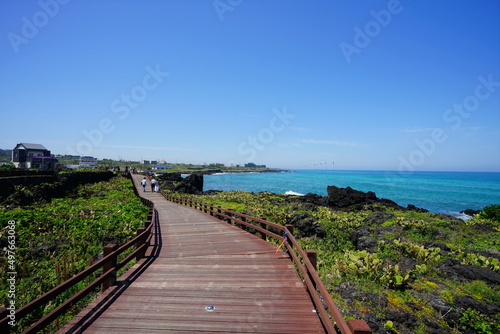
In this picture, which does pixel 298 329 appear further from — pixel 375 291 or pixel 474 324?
pixel 474 324

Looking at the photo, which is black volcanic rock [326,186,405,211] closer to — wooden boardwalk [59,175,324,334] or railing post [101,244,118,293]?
wooden boardwalk [59,175,324,334]

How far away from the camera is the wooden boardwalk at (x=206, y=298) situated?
4652 millimetres

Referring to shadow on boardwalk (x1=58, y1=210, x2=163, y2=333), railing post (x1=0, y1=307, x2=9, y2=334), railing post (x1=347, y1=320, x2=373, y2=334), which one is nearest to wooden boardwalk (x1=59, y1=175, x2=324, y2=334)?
shadow on boardwalk (x1=58, y1=210, x2=163, y2=333)

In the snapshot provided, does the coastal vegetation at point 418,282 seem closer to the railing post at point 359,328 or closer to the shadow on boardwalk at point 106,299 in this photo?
the railing post at point 359,328

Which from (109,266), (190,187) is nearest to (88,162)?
(190,187)

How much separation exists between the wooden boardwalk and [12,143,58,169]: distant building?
81915mm

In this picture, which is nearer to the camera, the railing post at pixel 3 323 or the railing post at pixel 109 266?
the railing post at pixel 3 323

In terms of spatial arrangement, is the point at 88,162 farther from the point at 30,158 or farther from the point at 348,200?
the point at 348,200

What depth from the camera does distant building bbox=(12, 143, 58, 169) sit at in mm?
72500

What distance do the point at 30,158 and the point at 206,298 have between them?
90.4 metres

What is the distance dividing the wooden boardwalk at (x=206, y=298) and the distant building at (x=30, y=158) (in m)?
81.9

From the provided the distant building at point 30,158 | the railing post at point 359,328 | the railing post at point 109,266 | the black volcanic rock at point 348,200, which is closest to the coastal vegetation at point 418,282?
the railing post at point 359,328

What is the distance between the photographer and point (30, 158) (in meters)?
73.6

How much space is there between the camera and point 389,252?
459 inches
